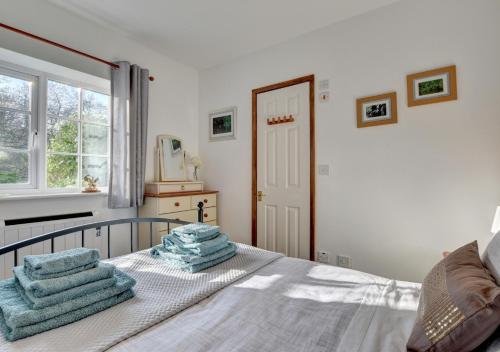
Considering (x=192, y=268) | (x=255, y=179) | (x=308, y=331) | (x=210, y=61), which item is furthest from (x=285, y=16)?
(x=308, y=331)

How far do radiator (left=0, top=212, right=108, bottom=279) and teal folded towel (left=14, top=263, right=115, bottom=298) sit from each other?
1323 millimetres

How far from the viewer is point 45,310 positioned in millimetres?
902

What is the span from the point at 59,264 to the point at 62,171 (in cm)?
184

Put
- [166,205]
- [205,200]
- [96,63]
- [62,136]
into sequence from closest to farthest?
[62,136] → [96,63] → [166,205] → [205,200]

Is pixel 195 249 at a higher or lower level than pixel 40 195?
lower

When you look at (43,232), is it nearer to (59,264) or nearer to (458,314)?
(59,264)

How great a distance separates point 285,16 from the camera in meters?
2.50

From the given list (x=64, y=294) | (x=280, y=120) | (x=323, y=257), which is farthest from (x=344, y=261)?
(x=64, y=294)

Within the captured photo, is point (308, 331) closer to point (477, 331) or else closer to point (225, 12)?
point (477, 331)

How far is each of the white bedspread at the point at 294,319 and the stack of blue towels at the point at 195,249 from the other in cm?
27

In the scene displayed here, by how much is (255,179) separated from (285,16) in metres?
1.69

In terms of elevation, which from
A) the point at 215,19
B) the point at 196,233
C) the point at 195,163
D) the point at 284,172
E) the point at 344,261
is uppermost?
the point at 215,19

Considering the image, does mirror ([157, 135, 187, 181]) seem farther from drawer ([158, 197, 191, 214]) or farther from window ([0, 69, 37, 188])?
window ([0, 69, 37, 188])

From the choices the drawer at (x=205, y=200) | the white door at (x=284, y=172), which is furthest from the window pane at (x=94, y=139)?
the white door at (x=284, y=172)
